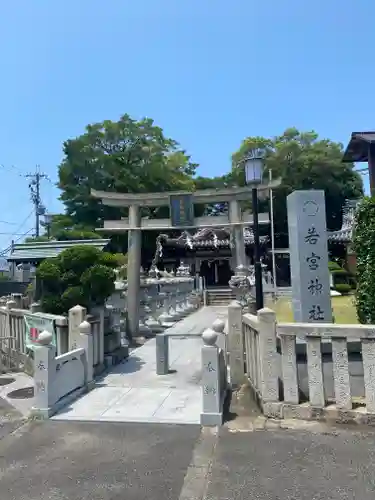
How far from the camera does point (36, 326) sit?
809cm

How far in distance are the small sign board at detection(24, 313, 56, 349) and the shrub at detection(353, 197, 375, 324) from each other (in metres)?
5.59

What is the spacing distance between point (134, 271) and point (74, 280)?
4664mm

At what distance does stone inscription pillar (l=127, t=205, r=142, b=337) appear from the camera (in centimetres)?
1226

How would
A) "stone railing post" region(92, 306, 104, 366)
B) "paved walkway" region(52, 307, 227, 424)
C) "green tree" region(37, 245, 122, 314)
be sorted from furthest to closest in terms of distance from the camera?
"stone railing post" region(92, 306, 104, 366) < "green tree" region(37, 245, 122, 314) < "paved walkway" region(52, 307, 227, 424)

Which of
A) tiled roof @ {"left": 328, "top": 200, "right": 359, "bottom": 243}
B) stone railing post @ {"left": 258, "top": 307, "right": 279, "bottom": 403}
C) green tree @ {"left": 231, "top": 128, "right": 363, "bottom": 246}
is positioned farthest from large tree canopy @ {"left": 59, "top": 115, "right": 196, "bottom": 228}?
stone railing post @ {"left": 258, "top": 307, "right": 279, "bottom": 403}

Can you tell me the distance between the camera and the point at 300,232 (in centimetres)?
787

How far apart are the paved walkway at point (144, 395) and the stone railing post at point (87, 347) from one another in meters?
0.19

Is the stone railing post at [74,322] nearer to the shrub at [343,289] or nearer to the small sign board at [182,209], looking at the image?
the small sign board at [182,209]

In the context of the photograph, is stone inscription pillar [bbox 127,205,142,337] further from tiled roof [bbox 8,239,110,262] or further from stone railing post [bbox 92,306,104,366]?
tiled roof [bbox 8,239,110,262]

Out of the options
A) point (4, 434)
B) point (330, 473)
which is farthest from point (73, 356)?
point (330, 473)

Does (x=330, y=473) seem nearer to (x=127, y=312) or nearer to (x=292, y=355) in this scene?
(x=292, y=355)

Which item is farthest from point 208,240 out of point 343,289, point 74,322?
point 74,322

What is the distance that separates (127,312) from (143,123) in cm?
2684

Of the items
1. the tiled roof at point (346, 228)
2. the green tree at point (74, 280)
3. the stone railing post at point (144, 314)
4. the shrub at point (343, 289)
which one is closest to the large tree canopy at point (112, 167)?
the tiled roof at point (346, 228)
